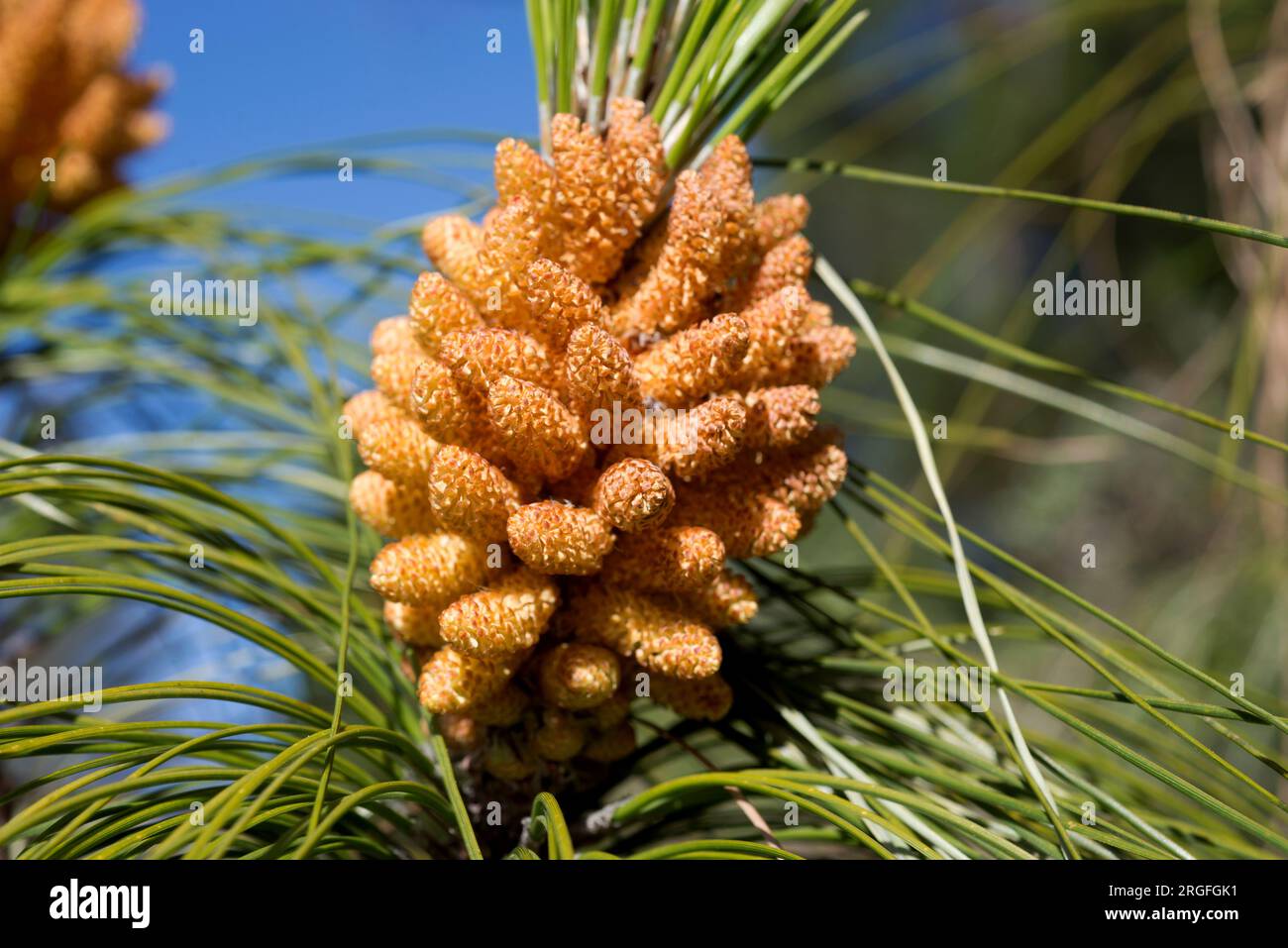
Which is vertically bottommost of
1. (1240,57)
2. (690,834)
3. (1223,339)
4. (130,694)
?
(690,834)

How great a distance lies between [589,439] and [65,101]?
0.76m

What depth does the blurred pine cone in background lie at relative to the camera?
84 cm

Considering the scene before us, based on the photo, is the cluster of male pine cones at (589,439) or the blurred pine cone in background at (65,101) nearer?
the cluster of male pine cones at (589,439)

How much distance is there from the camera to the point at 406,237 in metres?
0.72

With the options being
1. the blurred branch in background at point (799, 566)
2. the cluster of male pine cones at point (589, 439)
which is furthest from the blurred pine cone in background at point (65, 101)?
the cluster of male pine cones at point (589, 439)

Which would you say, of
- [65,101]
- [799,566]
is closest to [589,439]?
[799,566]

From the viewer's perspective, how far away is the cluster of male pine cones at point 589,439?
0.42 m

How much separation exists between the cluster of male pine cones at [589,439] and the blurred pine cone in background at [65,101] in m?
0.59

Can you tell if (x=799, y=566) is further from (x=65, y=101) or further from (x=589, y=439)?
(x=65, y=101)

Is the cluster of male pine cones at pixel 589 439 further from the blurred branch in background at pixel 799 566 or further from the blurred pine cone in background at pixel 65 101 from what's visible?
the blurred pine cone in background at pixel 65 101

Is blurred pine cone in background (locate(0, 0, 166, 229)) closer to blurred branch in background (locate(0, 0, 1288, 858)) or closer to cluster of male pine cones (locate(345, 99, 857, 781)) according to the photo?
blurred branch in background (locate(0, 0, 1288, 858))
